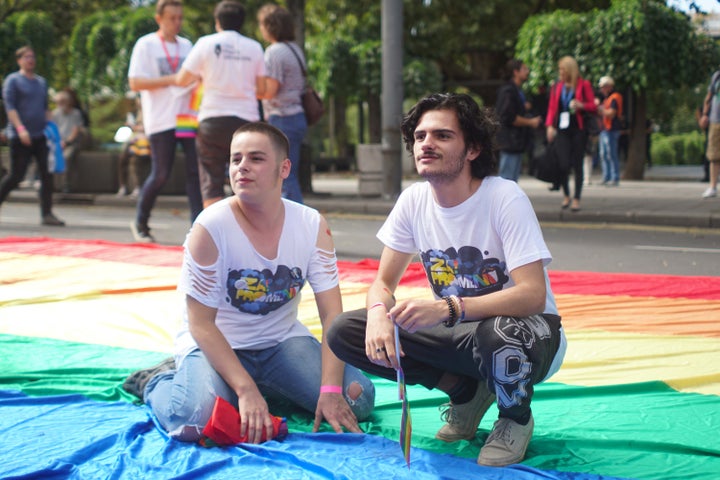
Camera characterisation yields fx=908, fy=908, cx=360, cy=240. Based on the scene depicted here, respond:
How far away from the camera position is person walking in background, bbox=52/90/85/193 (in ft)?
48.6

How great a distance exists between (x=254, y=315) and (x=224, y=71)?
4248 mm

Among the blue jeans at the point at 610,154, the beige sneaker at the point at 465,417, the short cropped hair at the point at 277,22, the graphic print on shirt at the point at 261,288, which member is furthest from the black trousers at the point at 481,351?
the blue jeans at the point at 610,154

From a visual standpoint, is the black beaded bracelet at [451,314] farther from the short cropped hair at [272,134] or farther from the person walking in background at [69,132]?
the person walking in background at [69,132]

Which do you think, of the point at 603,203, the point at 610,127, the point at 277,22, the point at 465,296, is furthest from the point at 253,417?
A: the point at 610,127

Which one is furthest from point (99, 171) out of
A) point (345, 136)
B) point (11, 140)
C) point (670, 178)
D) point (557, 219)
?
point (345, 136)

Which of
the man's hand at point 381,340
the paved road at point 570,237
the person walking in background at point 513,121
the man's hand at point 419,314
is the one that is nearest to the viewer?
the man's hand at point 419,314

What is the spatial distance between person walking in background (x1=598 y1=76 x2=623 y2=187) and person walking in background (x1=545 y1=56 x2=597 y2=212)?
4.59 meters

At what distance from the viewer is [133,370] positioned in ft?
13.7

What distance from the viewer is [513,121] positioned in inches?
405

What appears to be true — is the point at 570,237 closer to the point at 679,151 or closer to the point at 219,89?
the point at 219,89

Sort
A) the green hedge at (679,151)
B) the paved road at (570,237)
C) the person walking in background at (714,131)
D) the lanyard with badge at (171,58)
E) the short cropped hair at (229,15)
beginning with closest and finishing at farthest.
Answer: the paved road at (570,237), the short cropped hair at (229,15), the lanyard with badge at (171,58), the person walking in background at (714,131), the green hedge at (679,151)

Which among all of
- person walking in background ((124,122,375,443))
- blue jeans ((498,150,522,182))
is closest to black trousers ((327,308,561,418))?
person walking in background ((124,122,375,443))

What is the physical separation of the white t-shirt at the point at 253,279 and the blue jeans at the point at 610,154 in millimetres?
13195

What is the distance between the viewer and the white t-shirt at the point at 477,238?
3.03 meters
